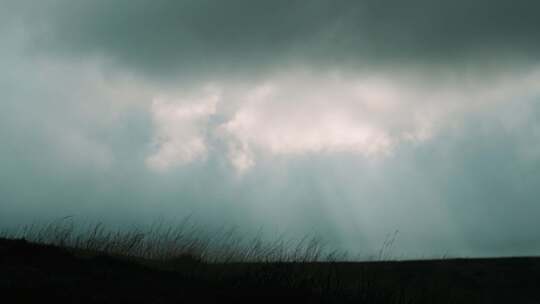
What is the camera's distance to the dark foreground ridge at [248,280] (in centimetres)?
572

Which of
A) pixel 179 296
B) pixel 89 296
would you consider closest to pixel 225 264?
pixel 179 296

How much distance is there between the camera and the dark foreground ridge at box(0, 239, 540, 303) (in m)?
5.72

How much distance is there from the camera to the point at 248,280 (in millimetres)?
8203

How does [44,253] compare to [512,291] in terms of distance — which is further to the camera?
[512,291]

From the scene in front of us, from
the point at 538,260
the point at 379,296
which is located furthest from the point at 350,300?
the point at 538,260

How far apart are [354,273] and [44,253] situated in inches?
198

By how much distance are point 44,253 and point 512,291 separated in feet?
25.1

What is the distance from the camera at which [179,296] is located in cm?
590

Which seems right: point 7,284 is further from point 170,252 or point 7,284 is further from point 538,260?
point 538,260

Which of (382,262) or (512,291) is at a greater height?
(382,262)

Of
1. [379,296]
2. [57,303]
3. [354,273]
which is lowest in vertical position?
[57,303]

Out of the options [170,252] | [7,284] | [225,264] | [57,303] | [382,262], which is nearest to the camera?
[57,303]

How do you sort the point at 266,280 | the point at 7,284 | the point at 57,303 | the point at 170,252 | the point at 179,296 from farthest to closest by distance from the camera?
1. the point at 170,252
2. the point at 266,280
3. the point at 179,296
4. the point at 7,284
5. the point at 57,303

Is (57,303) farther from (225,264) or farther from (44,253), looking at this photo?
(225,264)
